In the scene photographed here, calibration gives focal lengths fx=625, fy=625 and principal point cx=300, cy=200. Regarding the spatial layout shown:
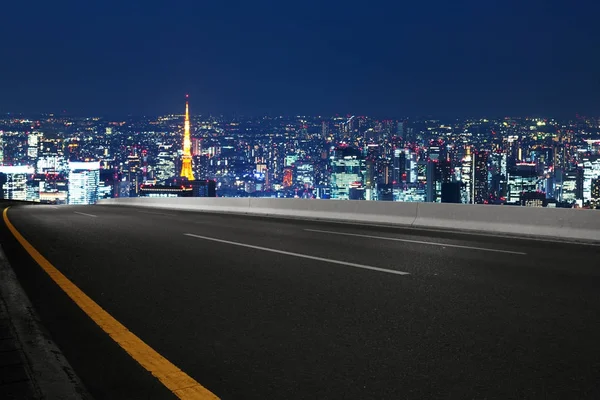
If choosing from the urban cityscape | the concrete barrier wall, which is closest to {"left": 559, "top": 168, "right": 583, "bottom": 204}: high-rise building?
the urban cityscape

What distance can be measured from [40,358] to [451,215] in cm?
1298

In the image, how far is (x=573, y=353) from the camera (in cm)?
443

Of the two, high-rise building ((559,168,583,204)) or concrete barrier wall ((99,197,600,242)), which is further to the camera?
high-rise building ((559,168,583,204))

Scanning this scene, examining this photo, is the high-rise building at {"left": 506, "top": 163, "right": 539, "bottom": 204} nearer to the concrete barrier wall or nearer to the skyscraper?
the skyscraper

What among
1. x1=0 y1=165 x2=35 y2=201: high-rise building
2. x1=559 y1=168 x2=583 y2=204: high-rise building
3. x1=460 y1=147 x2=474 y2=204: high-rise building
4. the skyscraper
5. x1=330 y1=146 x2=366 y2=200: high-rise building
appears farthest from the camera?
x1=0 y1=165 x2=35 y2=201: high-rise building

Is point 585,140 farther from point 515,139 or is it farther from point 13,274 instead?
point 13,274

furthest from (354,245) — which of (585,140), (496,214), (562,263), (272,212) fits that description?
(585,140)

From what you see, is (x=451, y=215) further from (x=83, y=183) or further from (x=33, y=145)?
(x=33, y=145)

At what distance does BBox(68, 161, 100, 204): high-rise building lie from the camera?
508 ft

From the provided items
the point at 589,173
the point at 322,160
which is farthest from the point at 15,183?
the point at 589,173

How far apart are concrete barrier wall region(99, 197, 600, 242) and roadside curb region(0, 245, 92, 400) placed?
35.2 ft

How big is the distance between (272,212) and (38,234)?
10316 millimetres

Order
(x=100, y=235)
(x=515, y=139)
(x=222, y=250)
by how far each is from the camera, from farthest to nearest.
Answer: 1. (x=515, y=139)
2. (x=100, y=235)
3. (x=222, y=250)

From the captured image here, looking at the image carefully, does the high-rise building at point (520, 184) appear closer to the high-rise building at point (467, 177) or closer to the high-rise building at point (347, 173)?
the high-rise building at point (467, 177)
